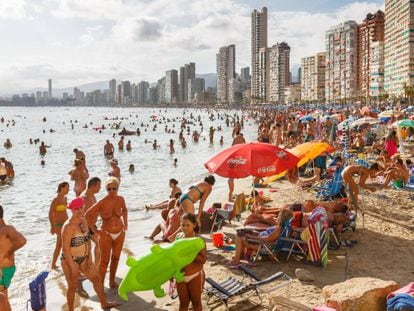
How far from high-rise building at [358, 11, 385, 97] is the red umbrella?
11830 centimetres

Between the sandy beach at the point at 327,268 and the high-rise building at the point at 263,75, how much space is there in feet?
580

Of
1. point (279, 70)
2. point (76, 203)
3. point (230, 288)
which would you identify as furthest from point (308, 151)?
point (279, 70)

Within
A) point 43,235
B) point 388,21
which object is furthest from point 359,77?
point 43,235

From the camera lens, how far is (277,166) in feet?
23.0

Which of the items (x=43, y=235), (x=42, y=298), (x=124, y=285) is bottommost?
(x=43, y=235)

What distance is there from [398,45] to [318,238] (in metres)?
109

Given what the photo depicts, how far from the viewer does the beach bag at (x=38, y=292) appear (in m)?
4.43

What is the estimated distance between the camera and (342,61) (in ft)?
434

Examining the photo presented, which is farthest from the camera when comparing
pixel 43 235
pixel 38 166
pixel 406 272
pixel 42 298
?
pixel 38 166

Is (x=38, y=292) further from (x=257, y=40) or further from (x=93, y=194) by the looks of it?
(x=257, y=40)

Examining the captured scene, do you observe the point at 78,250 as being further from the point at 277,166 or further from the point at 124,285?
the point at 277,166

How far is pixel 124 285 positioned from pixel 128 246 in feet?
13.9

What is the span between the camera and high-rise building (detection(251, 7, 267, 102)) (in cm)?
19050

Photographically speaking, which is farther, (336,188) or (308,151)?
(336,188)
